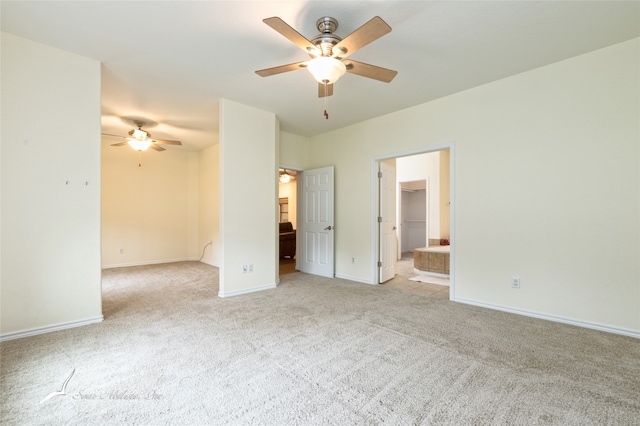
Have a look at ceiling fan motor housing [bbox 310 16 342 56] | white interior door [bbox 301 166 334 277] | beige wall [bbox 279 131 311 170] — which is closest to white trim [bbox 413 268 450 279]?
white interior door [bbox 301 166 334 277]

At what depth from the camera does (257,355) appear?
7.48ft

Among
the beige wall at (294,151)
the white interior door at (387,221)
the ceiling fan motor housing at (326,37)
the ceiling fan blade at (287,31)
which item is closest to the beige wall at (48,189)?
the ceiling fan blade at (287,31)

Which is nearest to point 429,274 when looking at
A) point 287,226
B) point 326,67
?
point 287,226

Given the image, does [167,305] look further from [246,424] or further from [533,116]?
[533,116]

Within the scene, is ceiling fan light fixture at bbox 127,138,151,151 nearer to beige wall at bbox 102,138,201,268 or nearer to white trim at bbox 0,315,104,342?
beige wall at bbox 102,138,201,268

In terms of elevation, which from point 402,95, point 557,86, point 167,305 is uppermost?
point 402,95

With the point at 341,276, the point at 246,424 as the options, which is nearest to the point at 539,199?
the point at 341,276

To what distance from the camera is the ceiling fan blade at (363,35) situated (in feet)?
6.12

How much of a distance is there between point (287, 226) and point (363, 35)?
641 centimetres

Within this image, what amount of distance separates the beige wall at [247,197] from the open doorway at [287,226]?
1.40 meters

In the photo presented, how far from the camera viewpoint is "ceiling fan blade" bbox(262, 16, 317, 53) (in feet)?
5.99

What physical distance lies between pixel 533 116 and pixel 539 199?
0.93m

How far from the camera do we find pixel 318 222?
5473 mm

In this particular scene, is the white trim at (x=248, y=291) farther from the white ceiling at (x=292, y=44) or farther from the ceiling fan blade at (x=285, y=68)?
the ceiling fan blade at (x=285, y=68)
